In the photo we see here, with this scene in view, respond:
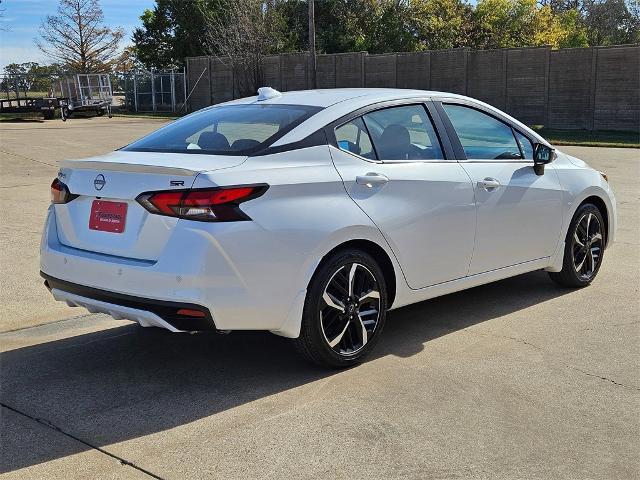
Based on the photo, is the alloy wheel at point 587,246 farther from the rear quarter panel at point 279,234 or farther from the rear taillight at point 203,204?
the rear taillight at point 203,204

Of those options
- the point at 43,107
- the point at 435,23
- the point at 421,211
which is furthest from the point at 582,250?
the point at 435,23

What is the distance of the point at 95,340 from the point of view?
5.11m

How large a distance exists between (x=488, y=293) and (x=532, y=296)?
14.3 inches

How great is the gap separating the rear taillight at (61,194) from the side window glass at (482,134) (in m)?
2.66

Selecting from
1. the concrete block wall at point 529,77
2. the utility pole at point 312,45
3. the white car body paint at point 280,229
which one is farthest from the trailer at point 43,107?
the white car body paint at point 280,229

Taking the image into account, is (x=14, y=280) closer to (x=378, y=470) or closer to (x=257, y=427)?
(x=257, y=427)

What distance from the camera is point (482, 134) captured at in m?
5.64

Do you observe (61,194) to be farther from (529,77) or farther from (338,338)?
(529,77)

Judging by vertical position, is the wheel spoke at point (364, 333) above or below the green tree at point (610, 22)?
below

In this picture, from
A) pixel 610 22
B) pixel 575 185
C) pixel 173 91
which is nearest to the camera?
pixel 575 185

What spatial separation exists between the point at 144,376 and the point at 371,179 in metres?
1.81

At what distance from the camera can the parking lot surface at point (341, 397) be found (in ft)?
11.1

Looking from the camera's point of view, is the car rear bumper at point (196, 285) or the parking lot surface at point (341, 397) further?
the car rear bumper at point (196, 285)

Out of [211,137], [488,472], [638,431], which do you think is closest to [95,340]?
[211,137]
